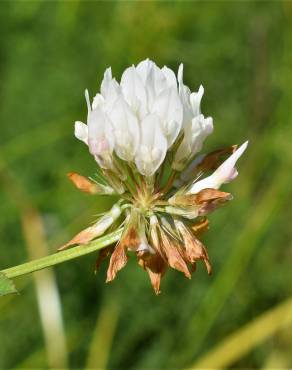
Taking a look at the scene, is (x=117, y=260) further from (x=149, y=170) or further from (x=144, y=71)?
(x=144, y=71)

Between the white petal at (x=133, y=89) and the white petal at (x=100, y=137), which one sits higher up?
the white petal at (x=133, y=89)

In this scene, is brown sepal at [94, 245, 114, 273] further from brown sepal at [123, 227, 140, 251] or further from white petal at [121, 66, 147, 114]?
white petal at [121, 66, 147, 114]

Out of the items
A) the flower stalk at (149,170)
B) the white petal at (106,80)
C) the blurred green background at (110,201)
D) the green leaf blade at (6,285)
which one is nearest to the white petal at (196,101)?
the flower stalk at (149,170)

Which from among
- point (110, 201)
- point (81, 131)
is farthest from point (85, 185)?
point (110, 201)

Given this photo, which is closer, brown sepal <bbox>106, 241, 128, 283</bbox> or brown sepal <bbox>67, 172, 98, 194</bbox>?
brown sepal <bbox>106, 241, 128, 283</bbox>

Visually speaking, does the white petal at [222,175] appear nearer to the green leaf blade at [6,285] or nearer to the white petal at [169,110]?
the white petal at [169,110]

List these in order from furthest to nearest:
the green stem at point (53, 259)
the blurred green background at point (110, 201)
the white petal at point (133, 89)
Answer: the blurred green background at point (110, 201) < the white petal at point (133, 89) < the green stem at point (53, 259)

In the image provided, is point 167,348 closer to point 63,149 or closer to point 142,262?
point 63,149

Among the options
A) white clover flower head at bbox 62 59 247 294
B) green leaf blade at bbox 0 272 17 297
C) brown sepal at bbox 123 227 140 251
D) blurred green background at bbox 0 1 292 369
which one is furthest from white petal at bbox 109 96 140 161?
blurred green background at bbox 0 1 292 369
